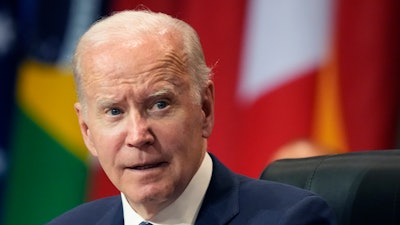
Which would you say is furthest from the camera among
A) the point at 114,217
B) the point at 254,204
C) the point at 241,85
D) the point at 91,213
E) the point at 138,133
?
the point at 241,85

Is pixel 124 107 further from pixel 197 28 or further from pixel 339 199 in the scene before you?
pixel 197 28

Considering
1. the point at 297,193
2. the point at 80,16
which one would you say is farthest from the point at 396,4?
the point at 297,193

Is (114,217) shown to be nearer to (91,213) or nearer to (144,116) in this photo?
(91,213)

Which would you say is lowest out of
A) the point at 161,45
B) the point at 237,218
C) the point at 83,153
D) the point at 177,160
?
the point at 83,153

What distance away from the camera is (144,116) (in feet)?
5.98

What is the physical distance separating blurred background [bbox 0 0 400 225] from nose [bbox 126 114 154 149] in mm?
1623

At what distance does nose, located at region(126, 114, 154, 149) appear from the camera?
1.79 metres

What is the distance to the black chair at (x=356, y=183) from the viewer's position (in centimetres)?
194

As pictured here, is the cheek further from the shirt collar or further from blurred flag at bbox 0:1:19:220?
blurred flag at bbox 0:1:19:220

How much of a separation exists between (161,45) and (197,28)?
1.69 m

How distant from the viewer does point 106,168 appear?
191 centimetres

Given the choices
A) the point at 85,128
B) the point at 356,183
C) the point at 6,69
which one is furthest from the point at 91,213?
the point at 6,69

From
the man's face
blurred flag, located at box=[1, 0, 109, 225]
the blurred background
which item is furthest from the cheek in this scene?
blurred flag, located at box=[1, 0, 109, 225]

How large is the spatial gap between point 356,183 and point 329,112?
1390 millimetres
